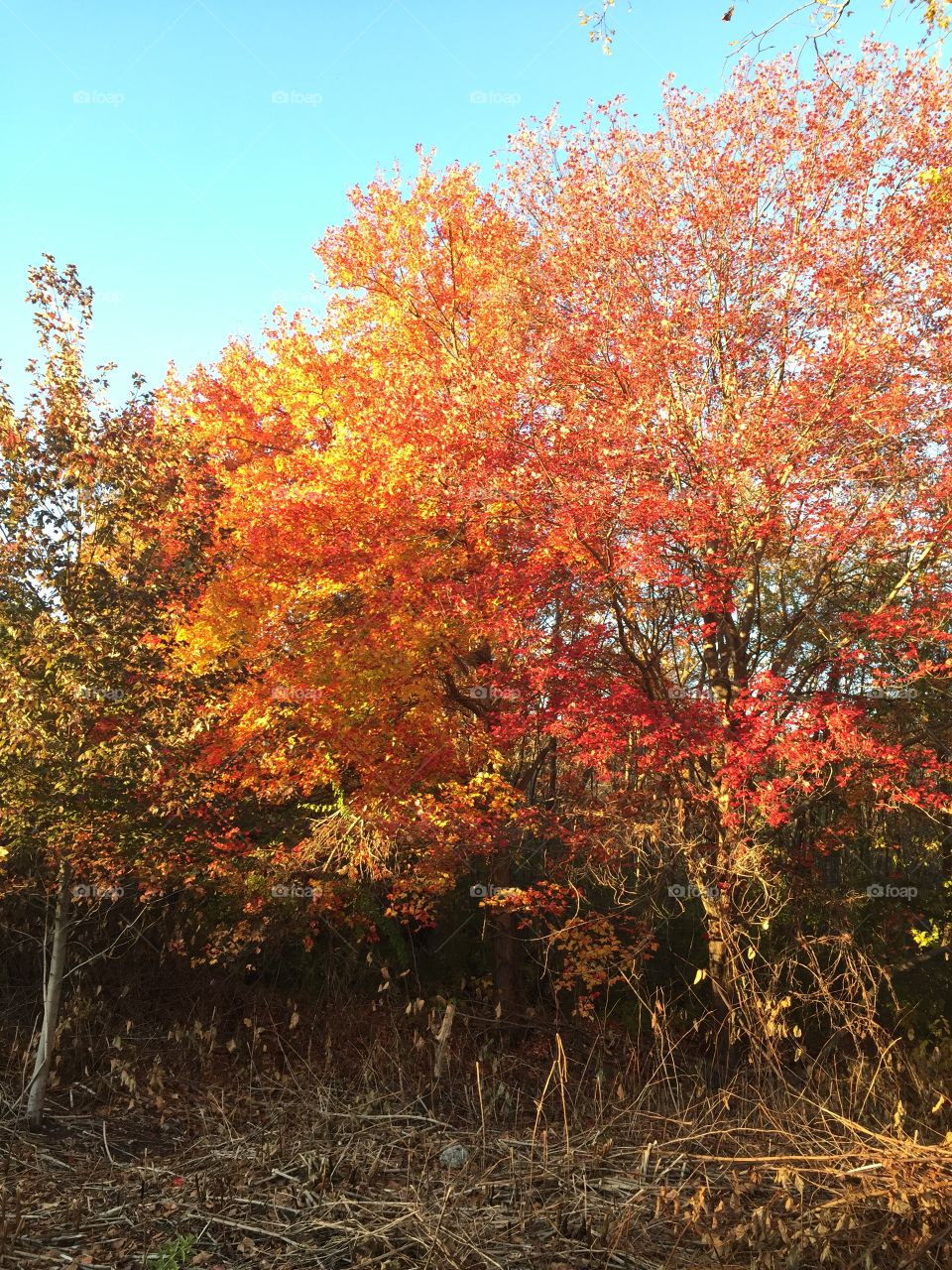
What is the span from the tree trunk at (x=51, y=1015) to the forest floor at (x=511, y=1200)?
5.23ft

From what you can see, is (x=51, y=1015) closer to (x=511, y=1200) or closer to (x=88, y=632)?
(x=88, y=632)

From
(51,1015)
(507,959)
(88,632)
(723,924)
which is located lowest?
(507,959)

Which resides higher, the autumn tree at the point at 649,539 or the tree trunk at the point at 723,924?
the autumn tree at the point at 649,539

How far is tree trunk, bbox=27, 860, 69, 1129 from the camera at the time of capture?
9.66m

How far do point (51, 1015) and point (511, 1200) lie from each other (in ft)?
20.6

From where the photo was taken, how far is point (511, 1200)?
5.86 m

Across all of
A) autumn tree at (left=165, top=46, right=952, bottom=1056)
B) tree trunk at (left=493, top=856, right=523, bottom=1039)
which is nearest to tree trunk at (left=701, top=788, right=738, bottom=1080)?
autumn tree at (left=165, top=46, right=952, bottom=1056)

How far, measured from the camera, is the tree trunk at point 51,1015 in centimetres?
966

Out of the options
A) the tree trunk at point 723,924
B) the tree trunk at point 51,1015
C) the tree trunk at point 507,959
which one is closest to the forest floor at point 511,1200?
the tree trunk at point 51,1015

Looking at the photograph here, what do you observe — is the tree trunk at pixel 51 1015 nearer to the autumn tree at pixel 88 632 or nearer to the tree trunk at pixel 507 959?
the autumn tree at pixel 88 632

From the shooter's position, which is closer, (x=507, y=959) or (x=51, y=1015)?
(x=51, y=1015)

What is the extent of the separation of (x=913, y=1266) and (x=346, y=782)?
35.0ft

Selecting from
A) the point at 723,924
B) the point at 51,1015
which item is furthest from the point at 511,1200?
the point at 51,1015

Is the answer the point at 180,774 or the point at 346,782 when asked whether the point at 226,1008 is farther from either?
the point at 180,774
